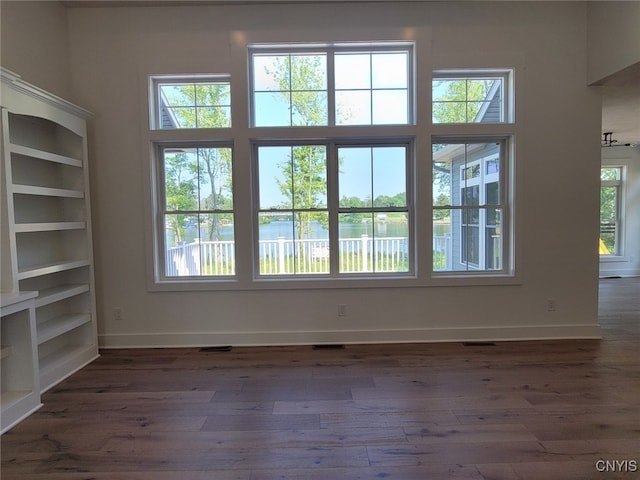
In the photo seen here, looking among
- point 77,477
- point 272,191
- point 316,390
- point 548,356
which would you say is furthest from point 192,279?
point 548,356

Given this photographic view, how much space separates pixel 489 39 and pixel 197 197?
3.27 meters

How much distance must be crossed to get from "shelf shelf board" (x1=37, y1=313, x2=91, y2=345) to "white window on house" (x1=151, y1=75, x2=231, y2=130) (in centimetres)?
195

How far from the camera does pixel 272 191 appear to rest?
3.67 metres

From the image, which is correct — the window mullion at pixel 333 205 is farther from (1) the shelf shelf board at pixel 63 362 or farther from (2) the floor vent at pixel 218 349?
(1) the shelf shelf board at pixel 63 362

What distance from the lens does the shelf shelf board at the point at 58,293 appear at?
2.80m

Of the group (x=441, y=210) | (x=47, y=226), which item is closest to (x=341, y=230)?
(x=441, y=210)

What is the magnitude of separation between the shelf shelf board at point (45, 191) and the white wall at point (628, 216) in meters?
9.20

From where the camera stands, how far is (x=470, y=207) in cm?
372

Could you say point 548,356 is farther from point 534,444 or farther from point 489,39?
point 489,39

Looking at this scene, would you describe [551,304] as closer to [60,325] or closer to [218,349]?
[218,349]

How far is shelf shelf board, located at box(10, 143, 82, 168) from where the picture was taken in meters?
2.56

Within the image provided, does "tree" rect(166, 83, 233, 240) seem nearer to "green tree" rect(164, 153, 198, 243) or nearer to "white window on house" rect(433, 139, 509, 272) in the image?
"green tree" rect(164, 153, 198, 243)

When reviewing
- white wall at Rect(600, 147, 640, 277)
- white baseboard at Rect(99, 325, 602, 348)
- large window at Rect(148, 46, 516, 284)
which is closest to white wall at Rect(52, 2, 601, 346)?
white baseboard at Rect(99, 325, 602, 348)

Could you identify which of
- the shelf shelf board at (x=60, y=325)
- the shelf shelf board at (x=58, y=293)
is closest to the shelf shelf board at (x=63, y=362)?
the shelf shelf board at (x=60, y=325)
